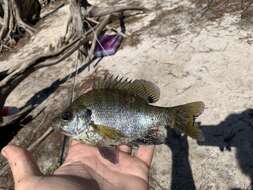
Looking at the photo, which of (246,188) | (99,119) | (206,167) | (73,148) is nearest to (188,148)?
(206,167)

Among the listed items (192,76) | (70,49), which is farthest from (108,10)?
(192,76)

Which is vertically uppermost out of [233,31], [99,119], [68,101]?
[99,119]

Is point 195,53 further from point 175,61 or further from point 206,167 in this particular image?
point 206,167

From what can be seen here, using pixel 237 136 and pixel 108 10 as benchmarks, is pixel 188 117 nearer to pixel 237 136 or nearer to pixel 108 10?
pixel 237 136

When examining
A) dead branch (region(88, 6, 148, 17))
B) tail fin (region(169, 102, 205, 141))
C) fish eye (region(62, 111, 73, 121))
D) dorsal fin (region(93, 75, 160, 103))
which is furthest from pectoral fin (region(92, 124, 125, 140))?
dead branch (region(88, 6, 148, 17))

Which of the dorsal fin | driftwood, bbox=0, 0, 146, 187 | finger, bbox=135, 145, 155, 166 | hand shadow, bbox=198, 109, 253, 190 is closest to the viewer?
the dorsal fin

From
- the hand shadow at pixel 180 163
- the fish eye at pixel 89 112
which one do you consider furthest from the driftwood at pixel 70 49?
the fish eye at pixel 89 112

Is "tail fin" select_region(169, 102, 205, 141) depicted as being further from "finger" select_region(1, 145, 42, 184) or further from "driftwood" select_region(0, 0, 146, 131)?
"driftwood" select_region(0, 0, 146, 131)
